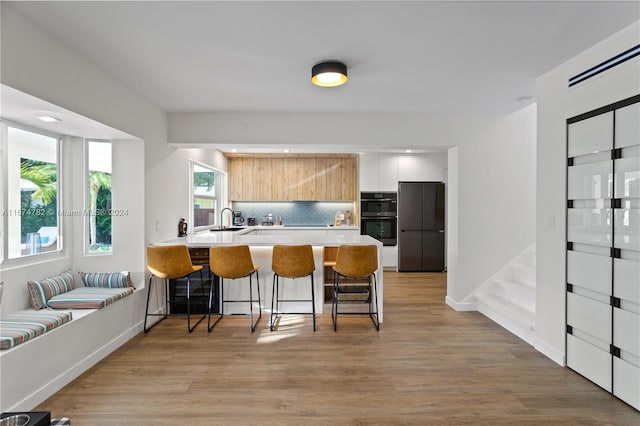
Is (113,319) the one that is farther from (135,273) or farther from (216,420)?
(216,420)

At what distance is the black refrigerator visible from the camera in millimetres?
6820

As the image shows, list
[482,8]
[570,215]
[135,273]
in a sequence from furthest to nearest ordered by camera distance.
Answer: [135,273], [570,215], [482,8]

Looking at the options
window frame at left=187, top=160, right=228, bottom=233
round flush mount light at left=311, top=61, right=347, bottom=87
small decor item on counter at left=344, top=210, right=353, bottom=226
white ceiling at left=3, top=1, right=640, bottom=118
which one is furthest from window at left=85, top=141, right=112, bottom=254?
small decor item on counter at left=344, top=210, right=353, bottom=226

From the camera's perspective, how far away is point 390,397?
2389 millimetres

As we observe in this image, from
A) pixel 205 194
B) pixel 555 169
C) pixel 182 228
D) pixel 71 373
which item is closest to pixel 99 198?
pixel 182 228

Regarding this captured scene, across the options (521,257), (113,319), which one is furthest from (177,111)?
(521,257)

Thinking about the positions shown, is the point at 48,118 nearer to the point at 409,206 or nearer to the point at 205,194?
the point at 205,194

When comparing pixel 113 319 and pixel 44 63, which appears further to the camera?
pixel 113 319

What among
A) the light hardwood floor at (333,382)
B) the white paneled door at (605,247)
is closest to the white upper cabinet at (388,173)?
the light hardwood floor at (333,382)

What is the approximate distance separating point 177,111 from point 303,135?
1.60m

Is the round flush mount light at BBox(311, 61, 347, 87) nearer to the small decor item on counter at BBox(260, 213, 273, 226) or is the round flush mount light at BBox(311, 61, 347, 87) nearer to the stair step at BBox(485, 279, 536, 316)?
the stair step at BBox(485, 279, 536, 316)

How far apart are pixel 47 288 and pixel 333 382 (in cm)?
264

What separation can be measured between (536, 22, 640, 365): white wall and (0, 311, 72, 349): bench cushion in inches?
158

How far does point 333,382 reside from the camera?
259 centimetres
